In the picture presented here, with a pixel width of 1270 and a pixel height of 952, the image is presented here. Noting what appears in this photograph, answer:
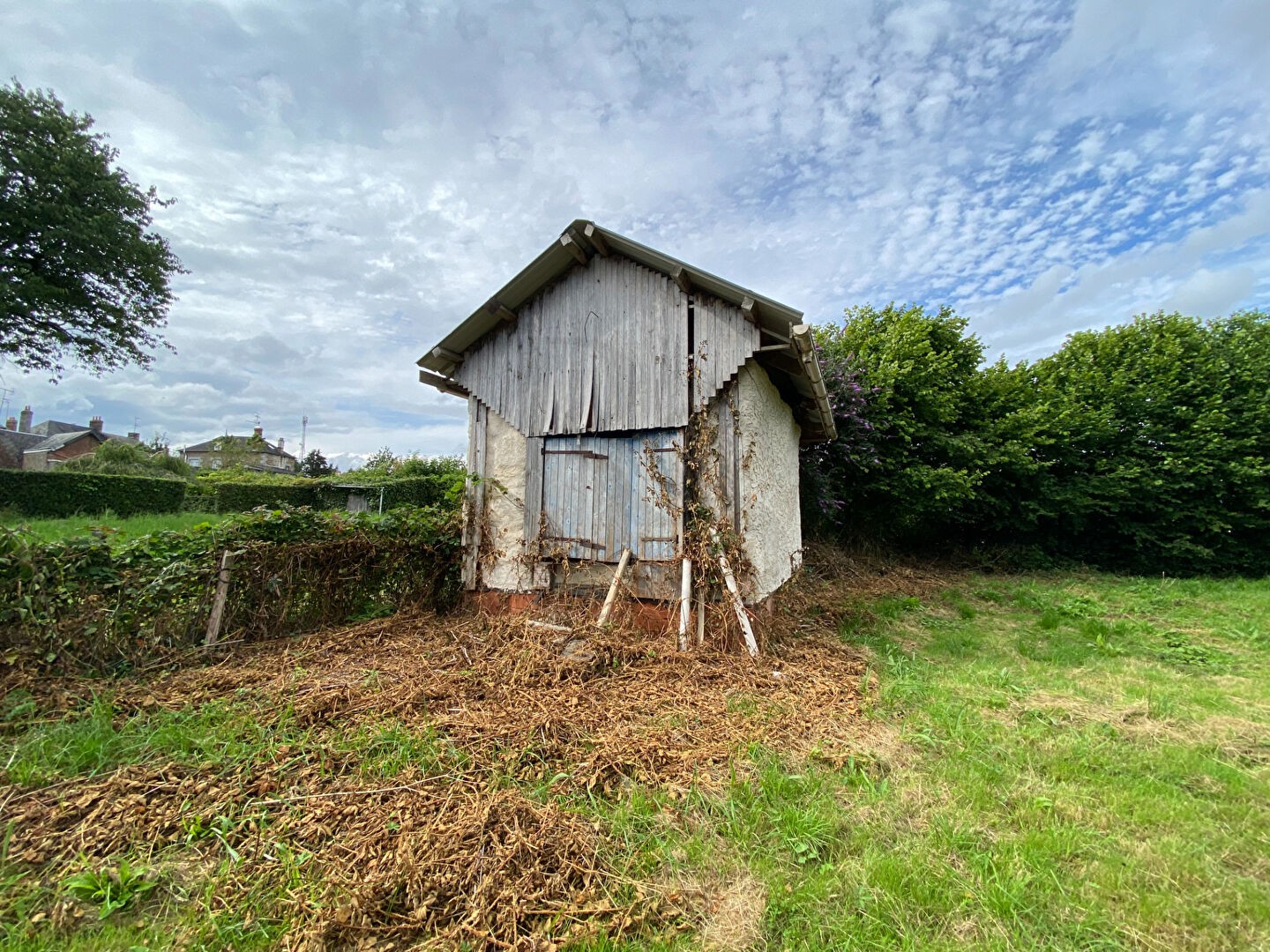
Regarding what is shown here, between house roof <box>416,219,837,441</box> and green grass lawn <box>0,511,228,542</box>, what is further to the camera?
house roof <box>416,219,837,441</box>

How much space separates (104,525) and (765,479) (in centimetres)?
708

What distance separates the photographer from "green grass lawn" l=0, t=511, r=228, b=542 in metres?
4.61

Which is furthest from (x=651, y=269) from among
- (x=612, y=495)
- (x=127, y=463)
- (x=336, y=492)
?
(x=127, y=463)

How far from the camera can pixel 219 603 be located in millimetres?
5262

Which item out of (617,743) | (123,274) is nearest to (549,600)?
(617,743)

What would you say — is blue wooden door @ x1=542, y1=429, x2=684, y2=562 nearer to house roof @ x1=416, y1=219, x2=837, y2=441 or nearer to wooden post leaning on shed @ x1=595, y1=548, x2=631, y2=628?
wooden post leaning on shed @ x1=595, y1=548, x2=631, y2=628

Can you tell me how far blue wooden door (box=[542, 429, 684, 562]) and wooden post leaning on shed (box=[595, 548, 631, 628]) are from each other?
0.18m

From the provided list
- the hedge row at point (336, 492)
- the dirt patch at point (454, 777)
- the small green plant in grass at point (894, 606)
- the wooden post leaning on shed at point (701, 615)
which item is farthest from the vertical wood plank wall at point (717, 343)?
the hedge row at point (336, 492)

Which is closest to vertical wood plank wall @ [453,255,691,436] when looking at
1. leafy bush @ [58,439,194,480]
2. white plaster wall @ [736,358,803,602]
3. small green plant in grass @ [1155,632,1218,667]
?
white plaster wall @ [736,358,803,602]

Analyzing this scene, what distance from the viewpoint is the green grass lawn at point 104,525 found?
461 cm

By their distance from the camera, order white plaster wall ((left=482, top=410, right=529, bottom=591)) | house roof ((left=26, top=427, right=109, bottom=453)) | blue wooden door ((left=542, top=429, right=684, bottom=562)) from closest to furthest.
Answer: blue wooden door ((left=542, top=429, right=684, bottom=562))
white plaster wall ((left=482, top=410, right=529, bottom=591))
house roof ((left=26, top=427, right=109, bottom=453))

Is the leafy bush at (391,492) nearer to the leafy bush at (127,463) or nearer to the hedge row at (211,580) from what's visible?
the leafy bush at (127,463)

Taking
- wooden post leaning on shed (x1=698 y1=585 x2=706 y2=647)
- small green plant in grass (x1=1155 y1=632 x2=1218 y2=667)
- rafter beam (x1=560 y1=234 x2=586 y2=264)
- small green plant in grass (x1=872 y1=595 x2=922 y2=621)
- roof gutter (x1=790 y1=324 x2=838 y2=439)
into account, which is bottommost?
small green plant in grass (x1=1155 y1=632 x2=1218 y2=667)

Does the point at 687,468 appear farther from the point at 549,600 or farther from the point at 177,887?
the point at 177,887
